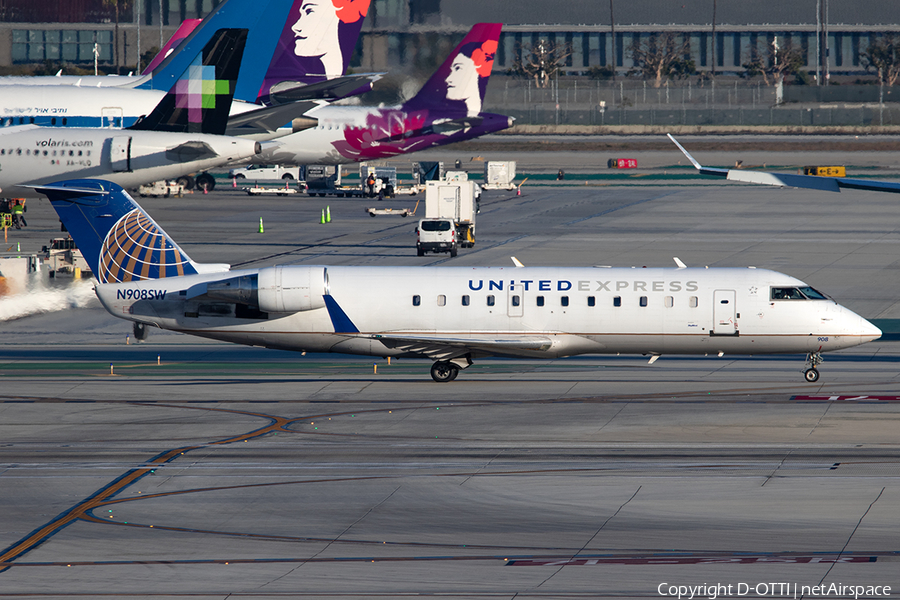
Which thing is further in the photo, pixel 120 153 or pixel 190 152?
pixel 190 152

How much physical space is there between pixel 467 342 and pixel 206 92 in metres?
31.0

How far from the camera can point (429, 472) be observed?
26984mm

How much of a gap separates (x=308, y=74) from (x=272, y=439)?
6184cm

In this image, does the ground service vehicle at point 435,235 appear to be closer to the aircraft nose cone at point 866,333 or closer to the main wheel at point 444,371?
the main wheel at point 444,371

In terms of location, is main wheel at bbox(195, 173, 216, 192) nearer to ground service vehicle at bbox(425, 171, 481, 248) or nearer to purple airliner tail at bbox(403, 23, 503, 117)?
purple airliner tail at bbox(403, 23, 503, 117)

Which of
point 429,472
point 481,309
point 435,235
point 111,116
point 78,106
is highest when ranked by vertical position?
point 78,106

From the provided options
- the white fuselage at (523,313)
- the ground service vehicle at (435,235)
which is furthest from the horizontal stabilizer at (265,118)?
the white fuselage at (523,313)

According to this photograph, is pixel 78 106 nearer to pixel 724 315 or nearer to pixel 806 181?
pixel 806 181

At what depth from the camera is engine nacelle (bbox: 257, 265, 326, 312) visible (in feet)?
120

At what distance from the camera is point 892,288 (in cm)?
5622

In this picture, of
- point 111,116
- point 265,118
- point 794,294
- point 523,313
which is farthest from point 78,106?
point 794,294

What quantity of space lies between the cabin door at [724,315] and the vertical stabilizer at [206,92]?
33.9 metres

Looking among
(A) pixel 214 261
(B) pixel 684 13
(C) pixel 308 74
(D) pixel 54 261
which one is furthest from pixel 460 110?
(B) pixel 684 13

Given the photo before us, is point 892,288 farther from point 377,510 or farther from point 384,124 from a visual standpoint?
point 384,124
